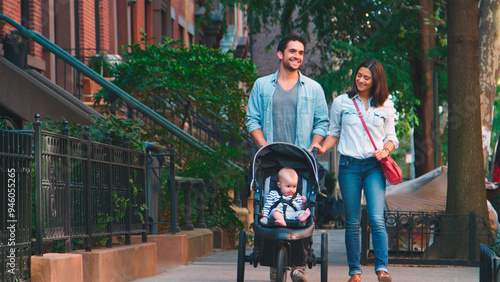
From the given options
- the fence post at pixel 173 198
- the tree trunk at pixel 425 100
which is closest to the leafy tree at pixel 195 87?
the fence post at pixel 173 198

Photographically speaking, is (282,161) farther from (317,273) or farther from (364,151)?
(317,273)

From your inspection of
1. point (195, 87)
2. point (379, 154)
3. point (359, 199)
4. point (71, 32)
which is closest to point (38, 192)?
point (359, 199)

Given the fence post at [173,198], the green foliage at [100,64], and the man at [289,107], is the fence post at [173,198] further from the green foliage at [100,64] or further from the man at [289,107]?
the green foliage at [100,64]

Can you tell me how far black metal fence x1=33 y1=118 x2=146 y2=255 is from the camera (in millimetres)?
5855

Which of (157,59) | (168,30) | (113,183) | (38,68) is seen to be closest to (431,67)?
(168,30)

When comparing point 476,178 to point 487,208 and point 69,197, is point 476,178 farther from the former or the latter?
point 69,197

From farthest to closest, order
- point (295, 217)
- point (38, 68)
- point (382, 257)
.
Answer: point (38, 68) < point (382, 257) < point (295, 217)

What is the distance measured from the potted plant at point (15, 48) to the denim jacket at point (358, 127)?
649 cm

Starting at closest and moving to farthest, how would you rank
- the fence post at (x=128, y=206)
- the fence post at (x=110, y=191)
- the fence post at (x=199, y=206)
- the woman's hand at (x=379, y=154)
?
the woman's hand at (x=379, y=154), the fence post at (x=110, y=191), the fence post at (x=128, y=206), the fence post at (x=199, y=206)

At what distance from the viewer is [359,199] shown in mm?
6664

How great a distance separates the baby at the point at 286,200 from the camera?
5938 millimetres

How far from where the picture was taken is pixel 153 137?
1270 centimetres

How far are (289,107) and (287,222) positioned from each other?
109cm

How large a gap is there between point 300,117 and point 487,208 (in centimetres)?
419
